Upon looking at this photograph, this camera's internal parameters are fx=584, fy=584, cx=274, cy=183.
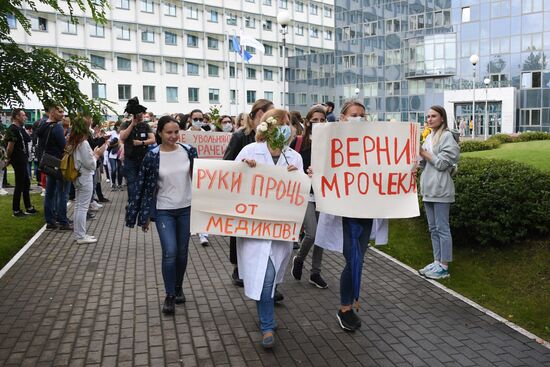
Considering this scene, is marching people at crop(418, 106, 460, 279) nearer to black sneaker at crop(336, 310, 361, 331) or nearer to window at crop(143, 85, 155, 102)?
black sneaker at crop(336, 310, 361, 331)

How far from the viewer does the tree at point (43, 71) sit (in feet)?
15.0

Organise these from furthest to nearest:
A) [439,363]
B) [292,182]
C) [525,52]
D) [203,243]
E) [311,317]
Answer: [525,52] → [203,243] → [311,317] → [292,182] → [439,363]

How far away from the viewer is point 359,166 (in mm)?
5469

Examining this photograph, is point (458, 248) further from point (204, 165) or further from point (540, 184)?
Answer: point (204, 165)

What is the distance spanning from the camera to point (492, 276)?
24.2ft

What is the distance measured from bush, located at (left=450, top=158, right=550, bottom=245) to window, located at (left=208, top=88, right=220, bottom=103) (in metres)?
67.4

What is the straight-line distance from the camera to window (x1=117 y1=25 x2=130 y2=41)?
6575cm

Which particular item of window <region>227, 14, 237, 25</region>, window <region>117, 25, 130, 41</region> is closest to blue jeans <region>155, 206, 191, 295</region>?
window <region>117, 25, 130, 41</region>

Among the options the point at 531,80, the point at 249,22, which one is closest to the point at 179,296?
the point at 531,80

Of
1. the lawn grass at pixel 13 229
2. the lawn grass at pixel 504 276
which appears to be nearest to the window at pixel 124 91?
the lawn grass at pixel 13 229

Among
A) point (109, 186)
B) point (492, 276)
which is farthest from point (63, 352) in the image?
point (109, 186)

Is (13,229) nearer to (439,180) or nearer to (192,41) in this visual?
(439,180)

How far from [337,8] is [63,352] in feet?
219

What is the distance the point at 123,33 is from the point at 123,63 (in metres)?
3.36
